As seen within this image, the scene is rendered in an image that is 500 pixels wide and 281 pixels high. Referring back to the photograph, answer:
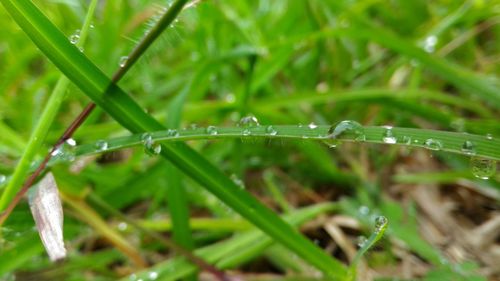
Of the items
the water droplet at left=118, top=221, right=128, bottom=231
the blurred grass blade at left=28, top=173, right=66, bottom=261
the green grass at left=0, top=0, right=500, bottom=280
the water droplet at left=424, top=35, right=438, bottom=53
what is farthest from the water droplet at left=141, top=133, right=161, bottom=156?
A: the water droplet at left=424, top=35, right=438, bottom=53

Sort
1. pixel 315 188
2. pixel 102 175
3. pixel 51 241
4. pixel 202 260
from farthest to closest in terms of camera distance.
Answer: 1. pixel 315 188
2. pixel 102 175
3. pixel 202 260
4. pixel 51 241

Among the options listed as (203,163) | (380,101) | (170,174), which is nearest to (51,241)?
(203,163)

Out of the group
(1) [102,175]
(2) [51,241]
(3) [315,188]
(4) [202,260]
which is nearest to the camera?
(2) [51,241]

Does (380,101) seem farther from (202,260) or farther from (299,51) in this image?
(202,260)

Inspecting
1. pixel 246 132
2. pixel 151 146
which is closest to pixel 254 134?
pixel 246 132

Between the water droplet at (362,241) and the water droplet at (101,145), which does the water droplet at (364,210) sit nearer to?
the water droplet at (362,241)

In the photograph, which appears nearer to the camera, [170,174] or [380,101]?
[170,174]

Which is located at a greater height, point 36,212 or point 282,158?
point 282,158
